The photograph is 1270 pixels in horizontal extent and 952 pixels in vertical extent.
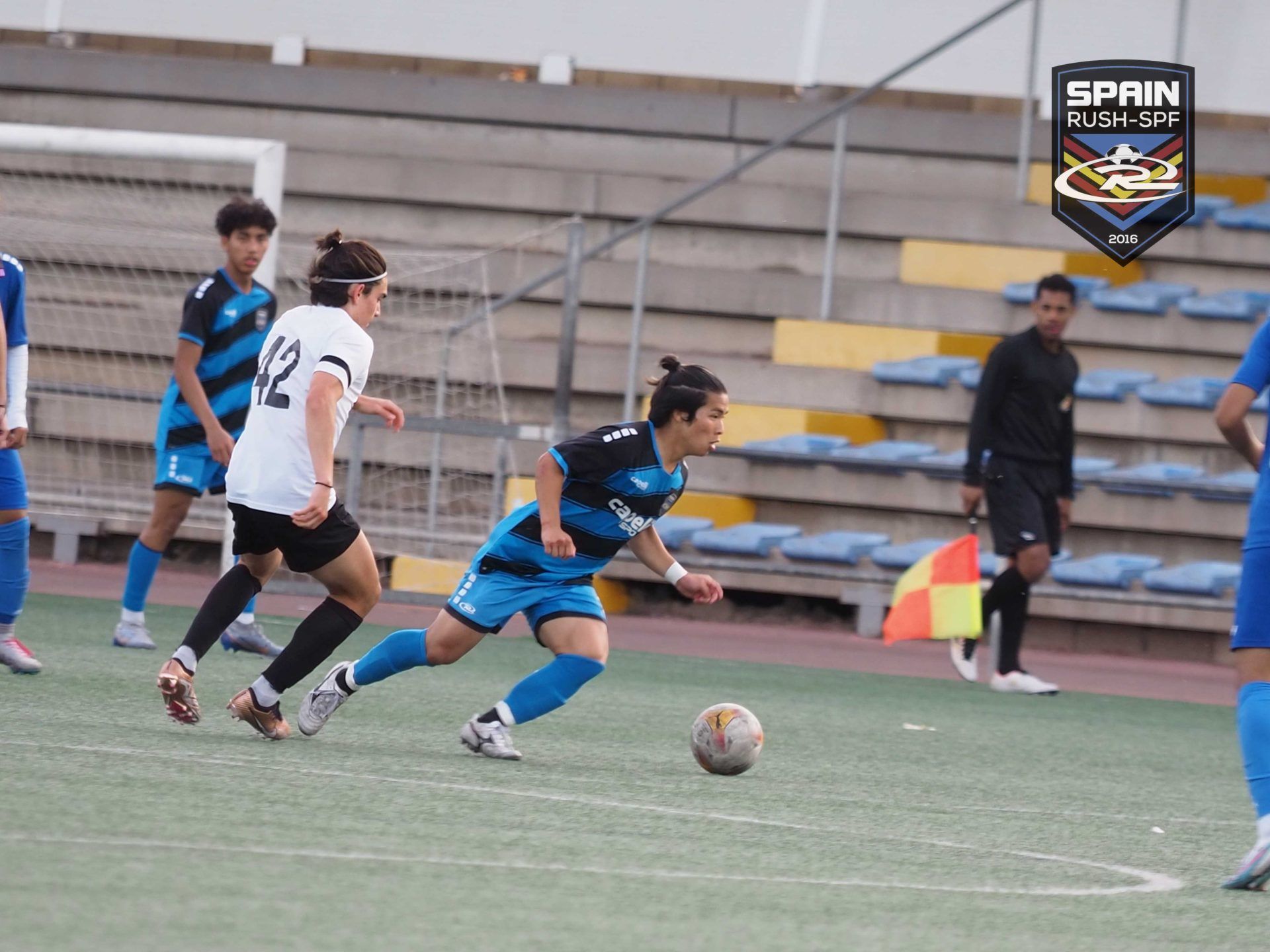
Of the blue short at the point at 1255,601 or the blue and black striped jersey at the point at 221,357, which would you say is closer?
the blue short at the point at 1255,601

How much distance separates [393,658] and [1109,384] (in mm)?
8200

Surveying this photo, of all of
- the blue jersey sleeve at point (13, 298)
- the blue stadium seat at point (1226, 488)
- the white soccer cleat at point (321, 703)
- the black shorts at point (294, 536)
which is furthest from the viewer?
the blue stadium seat at point (1226, 488)

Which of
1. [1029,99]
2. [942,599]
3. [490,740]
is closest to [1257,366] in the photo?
[490,740]

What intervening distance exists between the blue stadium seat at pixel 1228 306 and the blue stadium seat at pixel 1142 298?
0.35ft

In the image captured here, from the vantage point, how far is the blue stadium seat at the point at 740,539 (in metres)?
12.0

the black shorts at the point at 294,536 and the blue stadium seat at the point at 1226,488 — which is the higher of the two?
the blue stadium seat at the point at 1226,488

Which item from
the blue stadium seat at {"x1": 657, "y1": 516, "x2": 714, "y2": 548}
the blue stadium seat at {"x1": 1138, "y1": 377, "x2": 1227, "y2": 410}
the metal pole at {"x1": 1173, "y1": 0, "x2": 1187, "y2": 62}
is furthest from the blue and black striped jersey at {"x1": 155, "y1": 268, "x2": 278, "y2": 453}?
the metal pole at {"x1": 1173, "y1": 0, "x2": 1187, "y2": 62}

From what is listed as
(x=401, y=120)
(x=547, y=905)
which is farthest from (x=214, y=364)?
(x=401, y=120)

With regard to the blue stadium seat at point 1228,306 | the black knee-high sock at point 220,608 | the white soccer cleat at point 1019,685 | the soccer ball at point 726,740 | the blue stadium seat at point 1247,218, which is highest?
the blue stadium seat at point 1247,218

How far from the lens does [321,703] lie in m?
5.66

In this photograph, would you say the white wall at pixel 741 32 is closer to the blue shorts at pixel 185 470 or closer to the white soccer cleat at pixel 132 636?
the blue shorts at pixel 185 470

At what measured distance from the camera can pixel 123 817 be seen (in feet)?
13.1

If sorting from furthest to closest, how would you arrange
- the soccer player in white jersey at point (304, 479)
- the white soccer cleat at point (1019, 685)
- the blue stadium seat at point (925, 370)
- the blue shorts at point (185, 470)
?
the blue stadium seat at point (925, 370) → the white soccer cleat at point (1019, 685) → the blue shorts at point (185, 470) → the soccer player in white jersey at point (304, 479)

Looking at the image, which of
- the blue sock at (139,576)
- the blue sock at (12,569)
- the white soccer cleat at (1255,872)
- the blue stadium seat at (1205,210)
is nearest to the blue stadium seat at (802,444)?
the blue stadium seat at (1205,210)
